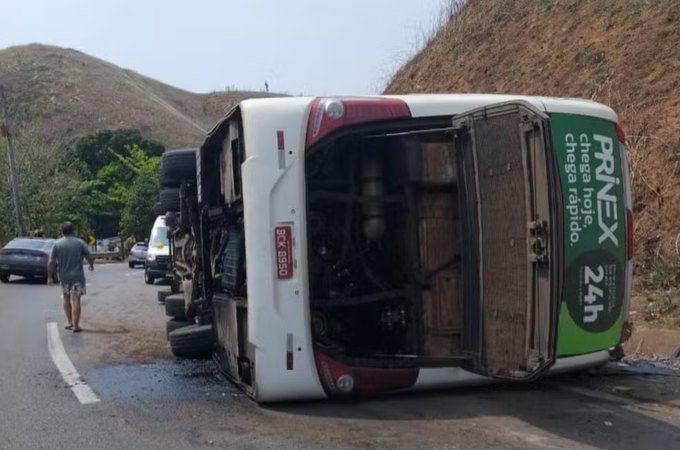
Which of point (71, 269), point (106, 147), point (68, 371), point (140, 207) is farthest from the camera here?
point (106, 147)

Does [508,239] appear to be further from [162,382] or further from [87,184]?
[87,184]

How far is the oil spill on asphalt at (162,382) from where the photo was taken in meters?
7.70

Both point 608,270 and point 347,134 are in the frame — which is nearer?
point 608,270

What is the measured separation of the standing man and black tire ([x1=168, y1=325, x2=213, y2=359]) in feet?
12.8

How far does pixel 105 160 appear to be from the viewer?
66.1 m

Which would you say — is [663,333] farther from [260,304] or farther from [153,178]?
[153,178]

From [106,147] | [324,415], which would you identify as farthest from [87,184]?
[324,415]

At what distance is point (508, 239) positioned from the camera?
249 inches

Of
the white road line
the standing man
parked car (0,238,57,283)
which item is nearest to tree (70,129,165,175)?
parked car (0,238,57,283)

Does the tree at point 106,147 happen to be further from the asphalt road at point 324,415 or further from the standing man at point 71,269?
the asphalt road at point 324,415

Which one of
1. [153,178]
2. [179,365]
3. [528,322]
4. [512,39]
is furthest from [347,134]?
[153,178]

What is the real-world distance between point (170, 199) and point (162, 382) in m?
3.69

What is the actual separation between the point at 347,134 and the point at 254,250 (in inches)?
44.6

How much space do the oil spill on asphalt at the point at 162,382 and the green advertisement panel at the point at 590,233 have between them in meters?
3.03
